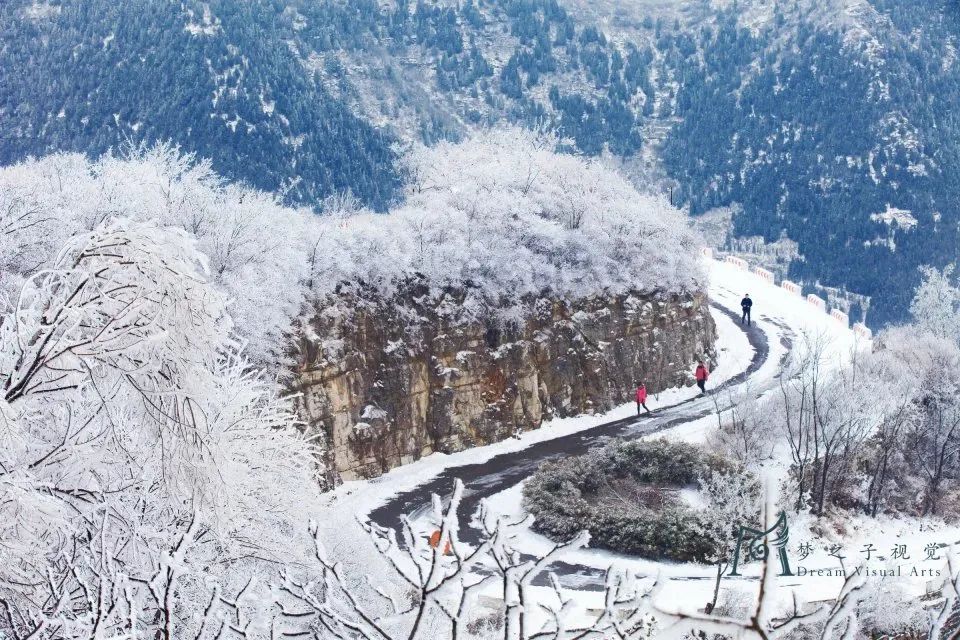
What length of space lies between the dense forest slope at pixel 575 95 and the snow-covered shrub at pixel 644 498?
2020 inches

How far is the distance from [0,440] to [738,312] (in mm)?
37740

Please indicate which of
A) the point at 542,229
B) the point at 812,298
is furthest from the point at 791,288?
the point at 542,229

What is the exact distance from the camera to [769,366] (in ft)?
108

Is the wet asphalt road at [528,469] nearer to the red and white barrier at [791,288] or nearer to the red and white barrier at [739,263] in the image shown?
the red and white barrier at [791,288]

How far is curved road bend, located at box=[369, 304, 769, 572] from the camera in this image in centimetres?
2058

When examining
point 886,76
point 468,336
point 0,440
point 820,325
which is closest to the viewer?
point 0,440

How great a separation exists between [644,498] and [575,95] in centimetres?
10042

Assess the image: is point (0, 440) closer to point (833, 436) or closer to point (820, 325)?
point (833, 436)

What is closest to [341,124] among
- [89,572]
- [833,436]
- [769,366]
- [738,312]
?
[738,312]

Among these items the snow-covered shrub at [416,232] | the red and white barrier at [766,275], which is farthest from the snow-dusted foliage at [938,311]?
the snow-covered shrub at [416,232]

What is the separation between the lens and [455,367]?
85.9 feet

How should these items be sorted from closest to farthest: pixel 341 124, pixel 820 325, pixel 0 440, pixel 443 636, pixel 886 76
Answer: pixel 0 440 < pixel 443 636 < pixel 820 325 < pixel 341 124 < pixel 886 76

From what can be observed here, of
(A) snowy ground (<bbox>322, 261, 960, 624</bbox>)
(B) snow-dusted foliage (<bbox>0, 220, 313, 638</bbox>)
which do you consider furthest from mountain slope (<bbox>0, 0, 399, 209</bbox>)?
(B) snow-dusted foliage (<bbox>0, 220, 313, 638</bbox>)

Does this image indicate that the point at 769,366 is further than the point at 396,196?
No
